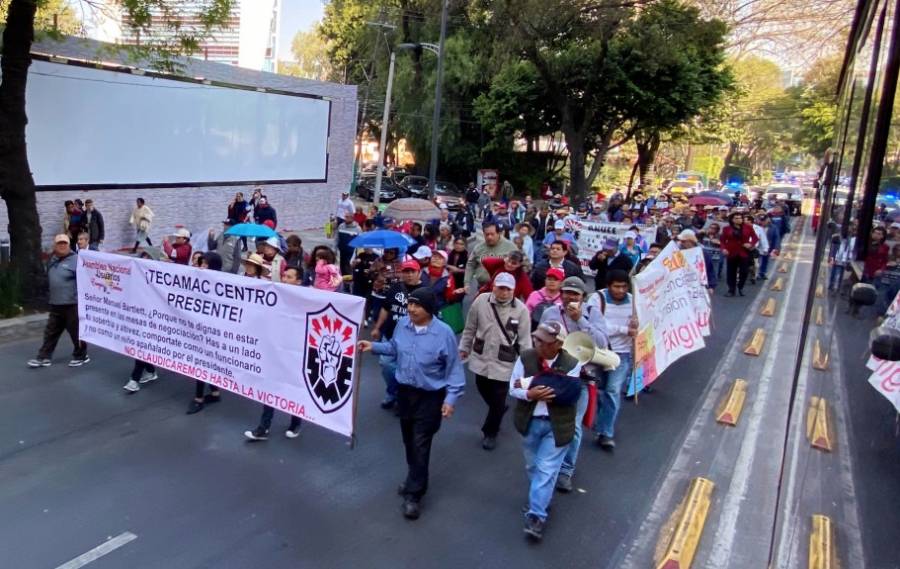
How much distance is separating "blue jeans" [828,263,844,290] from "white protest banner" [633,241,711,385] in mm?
3504

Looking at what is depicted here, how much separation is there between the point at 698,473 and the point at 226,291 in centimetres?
441

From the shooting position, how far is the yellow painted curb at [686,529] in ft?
15.3

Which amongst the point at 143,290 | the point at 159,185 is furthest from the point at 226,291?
the point at 159,185

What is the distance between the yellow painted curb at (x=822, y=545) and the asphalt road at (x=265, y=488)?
5.80 ft

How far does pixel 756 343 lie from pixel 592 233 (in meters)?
5.67

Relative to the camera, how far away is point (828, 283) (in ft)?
11.0

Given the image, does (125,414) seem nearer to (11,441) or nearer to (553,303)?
(11,441)

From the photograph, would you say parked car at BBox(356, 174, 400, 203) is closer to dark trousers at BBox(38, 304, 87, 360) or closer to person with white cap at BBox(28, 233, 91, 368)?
dark trousers at BBox(38, 304, 87, 360)

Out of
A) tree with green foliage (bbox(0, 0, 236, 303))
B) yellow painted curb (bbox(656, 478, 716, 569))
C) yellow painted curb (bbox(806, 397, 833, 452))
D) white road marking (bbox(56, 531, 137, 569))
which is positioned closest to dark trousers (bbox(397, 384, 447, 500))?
yellow painted curb (bbox(656, 478, 716, 569))

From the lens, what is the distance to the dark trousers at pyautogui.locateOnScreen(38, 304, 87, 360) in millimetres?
7828

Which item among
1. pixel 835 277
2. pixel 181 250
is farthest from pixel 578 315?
pixel 181 250

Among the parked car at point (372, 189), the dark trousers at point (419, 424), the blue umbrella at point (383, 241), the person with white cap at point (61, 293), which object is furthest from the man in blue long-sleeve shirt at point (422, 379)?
the parked car at point (372, 189)

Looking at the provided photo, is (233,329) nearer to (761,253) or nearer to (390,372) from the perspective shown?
(390,372)

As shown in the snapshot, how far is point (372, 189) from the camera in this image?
3481cm
